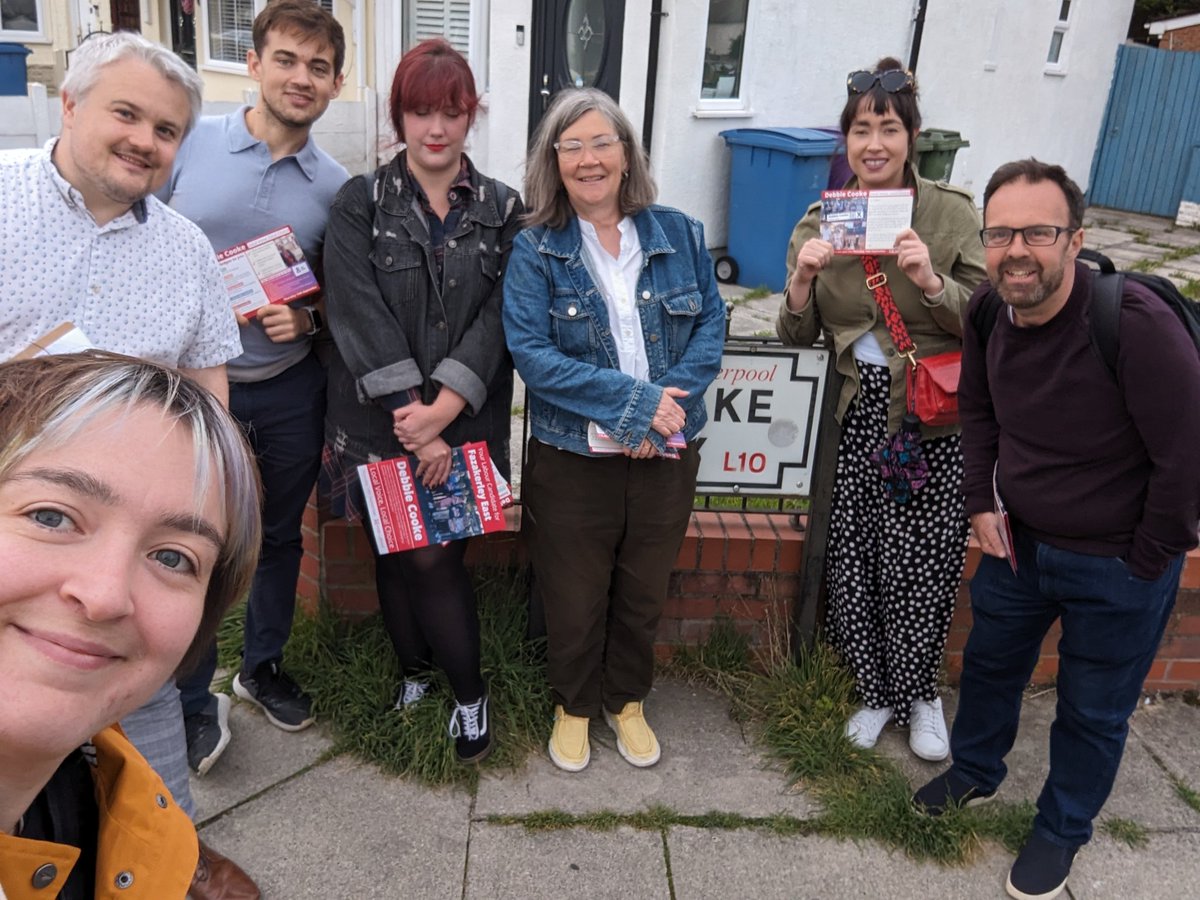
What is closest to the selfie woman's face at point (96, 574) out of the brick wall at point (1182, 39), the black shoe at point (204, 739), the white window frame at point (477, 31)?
the black shoe at point (204, 739)

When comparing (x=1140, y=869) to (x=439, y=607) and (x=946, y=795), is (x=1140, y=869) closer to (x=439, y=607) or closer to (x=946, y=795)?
(x=946, y=795)

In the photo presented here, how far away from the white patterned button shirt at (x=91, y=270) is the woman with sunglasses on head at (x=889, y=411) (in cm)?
164

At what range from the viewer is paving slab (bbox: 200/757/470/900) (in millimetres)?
2635

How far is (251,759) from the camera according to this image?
3059mm

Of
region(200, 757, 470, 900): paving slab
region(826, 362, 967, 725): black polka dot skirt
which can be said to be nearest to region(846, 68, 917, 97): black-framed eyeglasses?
region(826, 362, 967, 725): black polka dot skirt

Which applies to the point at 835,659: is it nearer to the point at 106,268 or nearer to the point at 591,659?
the point at 591,659

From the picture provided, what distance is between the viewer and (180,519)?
112cm

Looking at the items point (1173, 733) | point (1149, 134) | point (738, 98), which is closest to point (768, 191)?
point (738, 98)

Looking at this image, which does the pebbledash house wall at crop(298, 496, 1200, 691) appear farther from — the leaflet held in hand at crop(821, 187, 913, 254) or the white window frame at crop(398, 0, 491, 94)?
the white window frame at crop(398, 0, 491, 94)

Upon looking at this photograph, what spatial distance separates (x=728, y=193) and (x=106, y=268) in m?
7.31

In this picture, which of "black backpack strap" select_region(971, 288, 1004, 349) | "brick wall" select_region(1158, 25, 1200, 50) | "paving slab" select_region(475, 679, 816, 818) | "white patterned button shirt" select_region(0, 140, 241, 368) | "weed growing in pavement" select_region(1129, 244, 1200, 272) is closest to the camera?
"white patterned button shirt" select_region(0, 140, 241, 368)

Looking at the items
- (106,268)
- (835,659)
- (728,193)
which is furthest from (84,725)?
(728,193)

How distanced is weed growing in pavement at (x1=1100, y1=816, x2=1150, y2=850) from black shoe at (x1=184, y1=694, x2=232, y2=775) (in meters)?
2.58

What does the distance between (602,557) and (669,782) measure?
72 cm
